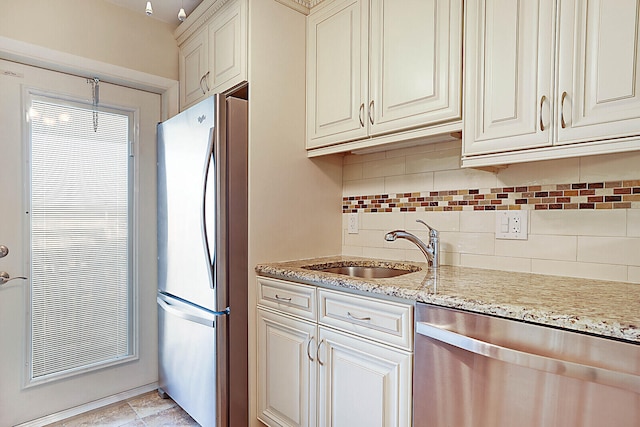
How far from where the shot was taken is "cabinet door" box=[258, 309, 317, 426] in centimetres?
159

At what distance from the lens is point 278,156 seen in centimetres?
190

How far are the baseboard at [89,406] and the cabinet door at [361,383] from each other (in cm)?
141

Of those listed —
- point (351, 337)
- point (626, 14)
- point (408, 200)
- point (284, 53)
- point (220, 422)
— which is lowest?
point (220, 422)

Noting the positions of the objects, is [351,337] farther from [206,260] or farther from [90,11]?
[90,11]

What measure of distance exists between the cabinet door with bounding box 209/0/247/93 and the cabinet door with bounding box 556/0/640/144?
133 centimetres

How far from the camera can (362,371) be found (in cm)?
138

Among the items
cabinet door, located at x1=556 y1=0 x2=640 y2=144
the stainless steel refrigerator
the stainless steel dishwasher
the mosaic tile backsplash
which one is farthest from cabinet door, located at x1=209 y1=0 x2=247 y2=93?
the stainless steel dishwasher

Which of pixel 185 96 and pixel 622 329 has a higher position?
pixel 185 96

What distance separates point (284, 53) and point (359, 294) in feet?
4.20

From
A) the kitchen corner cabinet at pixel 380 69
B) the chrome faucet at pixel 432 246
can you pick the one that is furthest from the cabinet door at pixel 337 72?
the chrome faucet at pixel 432 246

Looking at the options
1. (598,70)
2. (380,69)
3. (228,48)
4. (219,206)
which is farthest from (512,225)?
(228,48)

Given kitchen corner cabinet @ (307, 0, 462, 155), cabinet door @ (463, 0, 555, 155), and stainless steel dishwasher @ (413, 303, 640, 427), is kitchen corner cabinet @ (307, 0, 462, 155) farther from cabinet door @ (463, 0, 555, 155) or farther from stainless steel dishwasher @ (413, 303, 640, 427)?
stainless steel dishwasher @ (413, 303, 640, 427)

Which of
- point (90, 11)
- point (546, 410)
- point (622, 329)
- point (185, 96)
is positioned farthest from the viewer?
point (185, 96)

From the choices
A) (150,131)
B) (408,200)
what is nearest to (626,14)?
(408,200)
